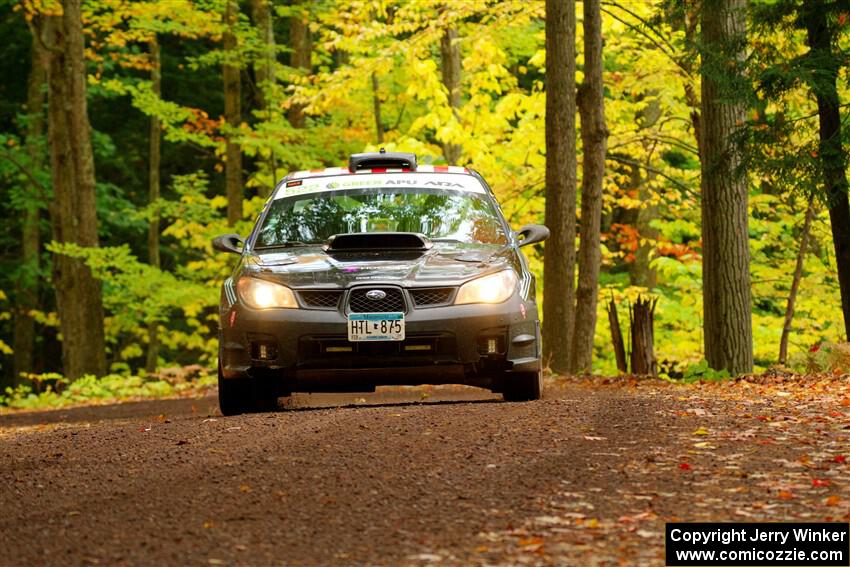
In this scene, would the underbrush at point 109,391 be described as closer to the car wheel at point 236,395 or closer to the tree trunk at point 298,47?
the tree trunk at point 298,47

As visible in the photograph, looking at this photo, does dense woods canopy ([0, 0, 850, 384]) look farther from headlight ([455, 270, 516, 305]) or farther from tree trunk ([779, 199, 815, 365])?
headlight ([455, 270, 516, 305])

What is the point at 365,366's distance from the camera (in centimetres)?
919

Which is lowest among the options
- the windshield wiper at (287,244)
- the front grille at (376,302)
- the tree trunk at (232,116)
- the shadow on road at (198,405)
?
the shadow on road at (198,405)

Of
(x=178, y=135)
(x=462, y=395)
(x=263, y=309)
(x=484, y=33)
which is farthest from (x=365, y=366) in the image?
(x=178, y=135)

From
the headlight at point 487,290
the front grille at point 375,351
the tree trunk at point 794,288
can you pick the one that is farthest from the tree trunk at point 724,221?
the tree trunk at point 794,288

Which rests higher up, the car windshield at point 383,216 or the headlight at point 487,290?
the car windshield at point 383,216

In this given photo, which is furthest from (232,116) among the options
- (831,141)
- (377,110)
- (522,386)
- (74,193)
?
(522,386)

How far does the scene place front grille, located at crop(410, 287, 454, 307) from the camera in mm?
9141

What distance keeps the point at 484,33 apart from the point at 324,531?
705 inches

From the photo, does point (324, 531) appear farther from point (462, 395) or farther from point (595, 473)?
point (462, 395)

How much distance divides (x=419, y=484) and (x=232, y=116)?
22697 mm

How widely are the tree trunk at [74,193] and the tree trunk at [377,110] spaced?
264 inches

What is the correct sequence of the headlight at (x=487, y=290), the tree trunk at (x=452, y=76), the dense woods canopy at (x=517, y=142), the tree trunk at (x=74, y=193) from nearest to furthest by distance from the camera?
1. the headlight at (x=487, y=290)
2. the dense woods canopy at (x=517, y=142)
3. the tree trunk at (x=74, y=193)
4. the tree trunk at (x=452, y=76)

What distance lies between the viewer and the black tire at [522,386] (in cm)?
979
